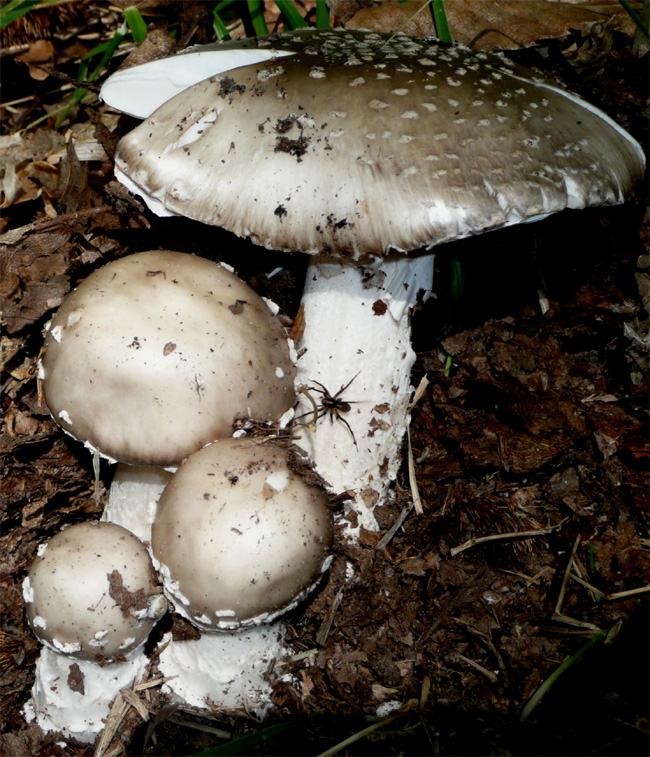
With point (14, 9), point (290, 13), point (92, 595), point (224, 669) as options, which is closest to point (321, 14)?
point (290, 13)

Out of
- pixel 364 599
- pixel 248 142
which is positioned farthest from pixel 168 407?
pixel 364 599

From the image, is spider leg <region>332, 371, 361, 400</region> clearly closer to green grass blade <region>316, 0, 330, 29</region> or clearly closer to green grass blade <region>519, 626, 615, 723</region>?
green grass blade <region>519, 626, 615, 723</region>

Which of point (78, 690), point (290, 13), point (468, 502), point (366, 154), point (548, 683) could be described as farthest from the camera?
point (290, 13)

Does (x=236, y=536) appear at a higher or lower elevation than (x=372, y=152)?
lower

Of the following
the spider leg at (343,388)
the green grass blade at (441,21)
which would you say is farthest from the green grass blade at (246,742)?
the green grass blade at (441,21)

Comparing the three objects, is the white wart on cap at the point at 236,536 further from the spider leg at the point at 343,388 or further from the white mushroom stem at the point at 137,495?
the spider leg at the point at 343,388

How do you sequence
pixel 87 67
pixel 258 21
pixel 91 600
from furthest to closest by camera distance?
pixel 87 67
pixel 258 21
pixel 91 600

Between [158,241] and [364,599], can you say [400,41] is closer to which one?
[158,241]

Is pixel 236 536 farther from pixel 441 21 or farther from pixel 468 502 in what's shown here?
pixel 441 21
